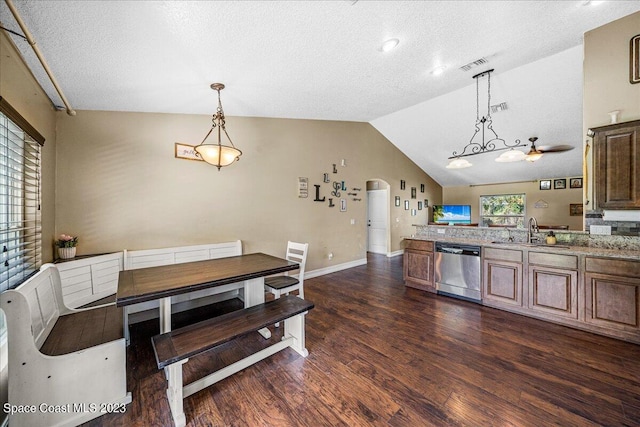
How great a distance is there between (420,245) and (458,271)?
26.2 inches

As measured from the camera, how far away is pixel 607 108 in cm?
288

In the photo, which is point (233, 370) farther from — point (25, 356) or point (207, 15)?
point (207, 15)

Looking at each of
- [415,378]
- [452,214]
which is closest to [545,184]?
[452,214]

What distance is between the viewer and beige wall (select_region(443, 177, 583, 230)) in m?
6.62

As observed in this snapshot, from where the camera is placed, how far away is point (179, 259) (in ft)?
11.2

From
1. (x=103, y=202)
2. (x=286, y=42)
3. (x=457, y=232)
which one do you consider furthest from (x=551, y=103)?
(x=103, y=202)

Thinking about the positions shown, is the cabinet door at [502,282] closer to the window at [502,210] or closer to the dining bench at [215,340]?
the dining bench at [215,340]

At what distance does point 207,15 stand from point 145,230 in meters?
2.64

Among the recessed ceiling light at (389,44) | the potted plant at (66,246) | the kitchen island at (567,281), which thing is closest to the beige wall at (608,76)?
the kitchen island at (567,281)

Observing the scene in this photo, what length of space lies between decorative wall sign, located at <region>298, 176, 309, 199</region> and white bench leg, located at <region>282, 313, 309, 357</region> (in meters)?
2.70

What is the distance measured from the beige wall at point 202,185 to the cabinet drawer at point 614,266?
3.66 metres

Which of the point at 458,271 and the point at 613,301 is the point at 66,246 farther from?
the point at 613,301

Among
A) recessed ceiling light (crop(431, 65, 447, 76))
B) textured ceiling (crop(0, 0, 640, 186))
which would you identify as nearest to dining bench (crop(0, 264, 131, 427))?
textured ceiling (crop(0, 0, 640, 186))

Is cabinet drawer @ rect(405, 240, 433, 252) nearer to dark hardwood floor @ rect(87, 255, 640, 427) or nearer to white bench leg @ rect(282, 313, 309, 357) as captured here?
dark hardwood floor @ rect(87, 255, 640, 427)
